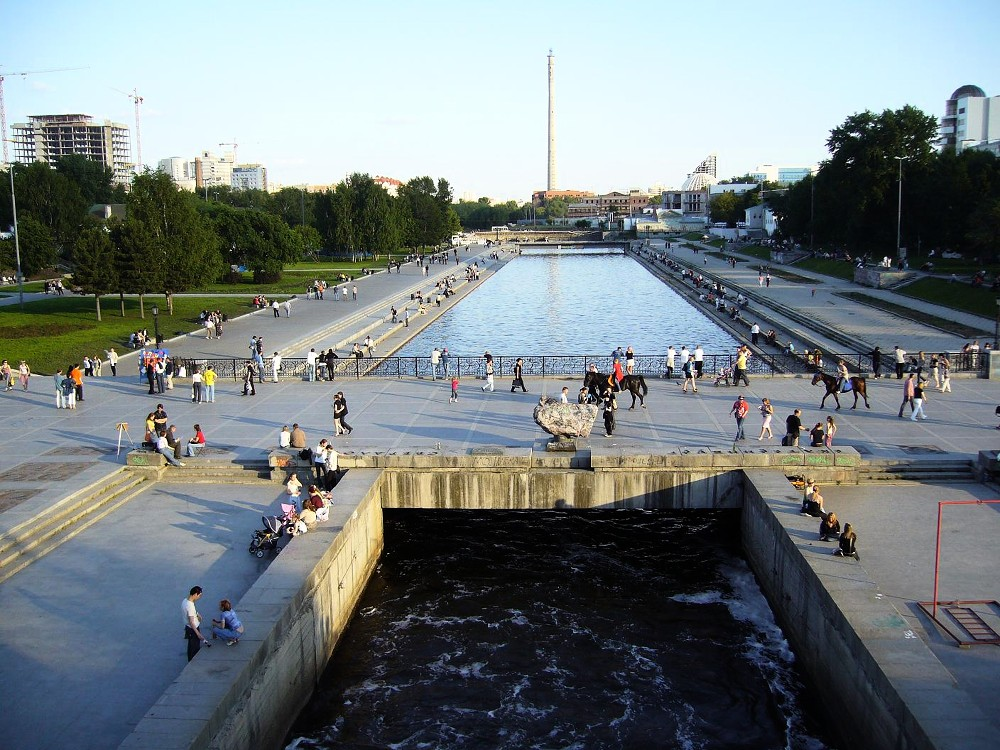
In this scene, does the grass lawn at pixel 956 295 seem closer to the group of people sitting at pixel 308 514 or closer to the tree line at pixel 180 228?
the group of people sitting at pixel 308 514

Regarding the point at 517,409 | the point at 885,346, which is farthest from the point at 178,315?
the point at 885,346

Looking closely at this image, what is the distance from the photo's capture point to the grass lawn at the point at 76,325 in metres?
38.4

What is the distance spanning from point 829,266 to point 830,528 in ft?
238

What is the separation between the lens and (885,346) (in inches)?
1542

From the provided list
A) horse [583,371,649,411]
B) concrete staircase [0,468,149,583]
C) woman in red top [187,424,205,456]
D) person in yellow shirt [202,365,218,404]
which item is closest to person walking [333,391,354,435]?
woman in red top [187,424,205,456]

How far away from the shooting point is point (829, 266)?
270 ft

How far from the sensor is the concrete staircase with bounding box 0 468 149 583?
626 inches

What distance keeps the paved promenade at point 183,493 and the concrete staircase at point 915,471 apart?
543 mm

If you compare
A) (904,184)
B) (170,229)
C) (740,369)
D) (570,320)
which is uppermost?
(904,184)

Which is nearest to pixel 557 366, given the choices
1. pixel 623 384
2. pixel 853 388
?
pixel 623 384

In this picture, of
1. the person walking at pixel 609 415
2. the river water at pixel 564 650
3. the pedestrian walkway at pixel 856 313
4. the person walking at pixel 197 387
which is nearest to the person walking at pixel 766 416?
the river water at pixel 564 650

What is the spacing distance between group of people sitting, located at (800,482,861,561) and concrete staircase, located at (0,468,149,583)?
13887 millimetres

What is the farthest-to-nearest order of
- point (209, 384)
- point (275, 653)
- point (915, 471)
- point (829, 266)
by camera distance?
point (829, 266)
point (209, 384)
point (915, 471)
point (275, 653)

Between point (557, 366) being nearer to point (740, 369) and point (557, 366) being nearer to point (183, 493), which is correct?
point (740, 369)
